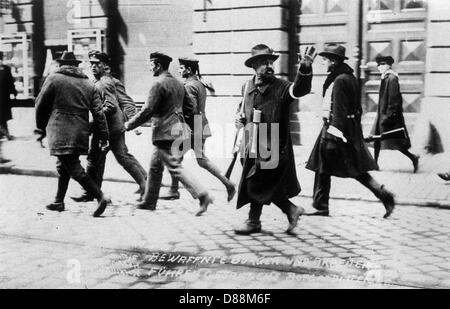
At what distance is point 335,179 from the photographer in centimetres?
922

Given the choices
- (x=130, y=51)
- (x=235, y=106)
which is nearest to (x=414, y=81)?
(x=235, y=106)

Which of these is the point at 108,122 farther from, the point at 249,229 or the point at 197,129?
the point at 249,229

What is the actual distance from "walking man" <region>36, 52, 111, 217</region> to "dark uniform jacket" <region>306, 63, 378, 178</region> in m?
2.59

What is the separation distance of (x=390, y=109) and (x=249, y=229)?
413 centimetres

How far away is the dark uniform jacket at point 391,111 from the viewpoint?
9.23m

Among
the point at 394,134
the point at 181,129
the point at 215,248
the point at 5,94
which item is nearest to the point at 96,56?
the point at 181,129

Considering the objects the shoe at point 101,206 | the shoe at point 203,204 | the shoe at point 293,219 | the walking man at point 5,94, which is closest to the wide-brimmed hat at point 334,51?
the shoe at point 293,219

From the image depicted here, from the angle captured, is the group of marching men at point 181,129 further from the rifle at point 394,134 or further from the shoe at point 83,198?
the rifle at point 394,134

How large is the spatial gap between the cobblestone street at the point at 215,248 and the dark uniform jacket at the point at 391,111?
211 cm

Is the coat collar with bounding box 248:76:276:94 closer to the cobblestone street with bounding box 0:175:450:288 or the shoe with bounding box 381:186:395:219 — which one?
the cobblestone street with bounding box 0:175:450:288

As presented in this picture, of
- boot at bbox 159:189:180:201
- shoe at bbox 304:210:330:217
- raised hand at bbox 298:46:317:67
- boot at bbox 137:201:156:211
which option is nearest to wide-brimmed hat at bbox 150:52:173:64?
boot at bbox 137:201:156:211

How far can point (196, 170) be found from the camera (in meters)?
10.3

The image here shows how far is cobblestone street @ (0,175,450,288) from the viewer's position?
185 inches
